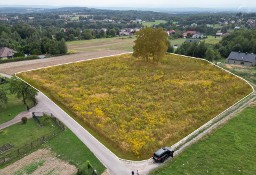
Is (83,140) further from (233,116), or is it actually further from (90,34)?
(90,34)

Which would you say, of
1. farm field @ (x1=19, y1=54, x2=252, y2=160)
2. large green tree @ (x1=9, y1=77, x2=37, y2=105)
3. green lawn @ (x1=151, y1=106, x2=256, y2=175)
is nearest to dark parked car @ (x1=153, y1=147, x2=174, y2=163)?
green lawn @ (x1=151, y1=106, x2=256, y2=175)

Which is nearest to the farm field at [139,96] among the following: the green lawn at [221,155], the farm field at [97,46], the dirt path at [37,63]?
the green lawn at [221,155]

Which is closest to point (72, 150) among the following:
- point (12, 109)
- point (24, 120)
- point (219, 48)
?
point (24, 120)

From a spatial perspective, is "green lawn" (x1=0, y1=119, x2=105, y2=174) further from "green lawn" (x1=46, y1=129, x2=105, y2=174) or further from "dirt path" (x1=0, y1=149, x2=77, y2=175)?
"dirt path" (x1=0, y1=149, x2=77, y2=175)

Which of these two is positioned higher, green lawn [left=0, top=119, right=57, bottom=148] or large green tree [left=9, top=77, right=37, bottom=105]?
large green tree [left=9, top=77, right=37, bottom=105]

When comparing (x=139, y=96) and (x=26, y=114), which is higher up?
(x=139, y=96)

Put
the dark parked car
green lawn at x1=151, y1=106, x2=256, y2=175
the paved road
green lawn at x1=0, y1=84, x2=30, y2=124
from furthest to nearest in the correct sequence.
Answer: green lawn at x1=0, y1=84, x2=30, y2=124 < the dark parked car < the paved road < green lawn at x1=151, y1=106, x2=256, y2=175

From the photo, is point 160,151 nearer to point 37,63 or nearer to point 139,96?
point 139,96
